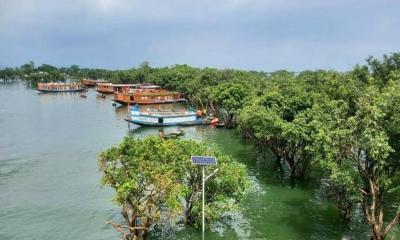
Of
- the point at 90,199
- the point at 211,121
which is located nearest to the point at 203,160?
the point at 90,199

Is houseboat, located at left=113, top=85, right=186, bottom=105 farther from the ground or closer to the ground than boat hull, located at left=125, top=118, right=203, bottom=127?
farther from the ground

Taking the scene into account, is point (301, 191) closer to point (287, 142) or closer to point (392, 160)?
point (287, 142)

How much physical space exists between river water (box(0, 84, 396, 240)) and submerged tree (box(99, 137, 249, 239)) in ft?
5.75

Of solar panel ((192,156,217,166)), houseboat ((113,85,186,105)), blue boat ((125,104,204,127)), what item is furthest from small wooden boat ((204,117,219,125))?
solar panel ((192,156,217,166))

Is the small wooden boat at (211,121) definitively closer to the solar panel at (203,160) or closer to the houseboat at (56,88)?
→ the solar panel at (203,160)

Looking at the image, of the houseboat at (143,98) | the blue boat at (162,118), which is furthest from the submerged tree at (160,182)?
the houseboat at (143,98)

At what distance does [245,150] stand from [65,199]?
65.8 ft

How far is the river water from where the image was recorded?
23734 mm

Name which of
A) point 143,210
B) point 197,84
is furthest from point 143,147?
point 197,84

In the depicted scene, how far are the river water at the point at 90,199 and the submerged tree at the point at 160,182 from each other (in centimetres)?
175

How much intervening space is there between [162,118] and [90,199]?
3266 centimetres

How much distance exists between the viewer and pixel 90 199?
95.4ft

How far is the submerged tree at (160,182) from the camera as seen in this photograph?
2045 centimetres

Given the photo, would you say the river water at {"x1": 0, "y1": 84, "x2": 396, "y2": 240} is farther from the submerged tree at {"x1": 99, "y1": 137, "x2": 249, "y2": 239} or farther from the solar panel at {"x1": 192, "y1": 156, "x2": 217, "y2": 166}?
the solar panel at {"x1": 192, "y1": 156, "x2": 217, "y2": 166}
